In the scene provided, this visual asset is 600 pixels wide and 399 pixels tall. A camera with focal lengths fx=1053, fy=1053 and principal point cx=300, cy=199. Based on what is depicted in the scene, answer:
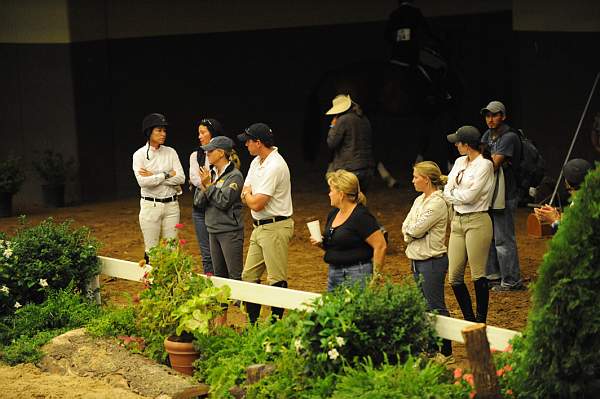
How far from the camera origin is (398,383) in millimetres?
5684

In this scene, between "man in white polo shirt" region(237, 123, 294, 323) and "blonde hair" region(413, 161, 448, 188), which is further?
"man in white polo shirt" region(237, 123, 294, 323)

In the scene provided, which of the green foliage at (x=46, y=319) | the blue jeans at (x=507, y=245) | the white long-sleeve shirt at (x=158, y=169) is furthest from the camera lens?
the blue jeans at (x=507, y=245)

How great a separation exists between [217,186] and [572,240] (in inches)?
151

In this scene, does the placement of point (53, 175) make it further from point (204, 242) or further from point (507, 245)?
point (507, 245)

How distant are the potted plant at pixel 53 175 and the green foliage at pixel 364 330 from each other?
11.3 metres

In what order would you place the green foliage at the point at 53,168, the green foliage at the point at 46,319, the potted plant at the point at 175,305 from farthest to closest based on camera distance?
1. the green foliage at the point at 53,168
2. the green foliage at the point at 46,319
3. the potted plant at the point at 175,305

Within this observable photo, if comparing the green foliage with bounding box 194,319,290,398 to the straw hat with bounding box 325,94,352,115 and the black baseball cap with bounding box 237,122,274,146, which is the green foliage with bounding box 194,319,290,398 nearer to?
the black baseball cap with bounding box 237,122,274,146

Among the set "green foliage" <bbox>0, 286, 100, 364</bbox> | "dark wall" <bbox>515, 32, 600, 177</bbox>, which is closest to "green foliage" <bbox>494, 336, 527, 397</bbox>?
"green foliage" <bbox>0, 286, 100, 364</bbox>

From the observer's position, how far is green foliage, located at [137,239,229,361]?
24.1ft

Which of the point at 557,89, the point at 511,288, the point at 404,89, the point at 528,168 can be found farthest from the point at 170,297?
the point at 404,89

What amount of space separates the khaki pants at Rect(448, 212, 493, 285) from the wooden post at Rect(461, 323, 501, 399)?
2578mm

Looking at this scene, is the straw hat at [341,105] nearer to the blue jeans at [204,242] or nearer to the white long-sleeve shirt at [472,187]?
the blue jeans at [204,242]

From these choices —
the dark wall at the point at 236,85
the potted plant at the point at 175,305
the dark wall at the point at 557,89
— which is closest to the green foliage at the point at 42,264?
the potted plant at the point at 175,305

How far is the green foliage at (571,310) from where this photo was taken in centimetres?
523
